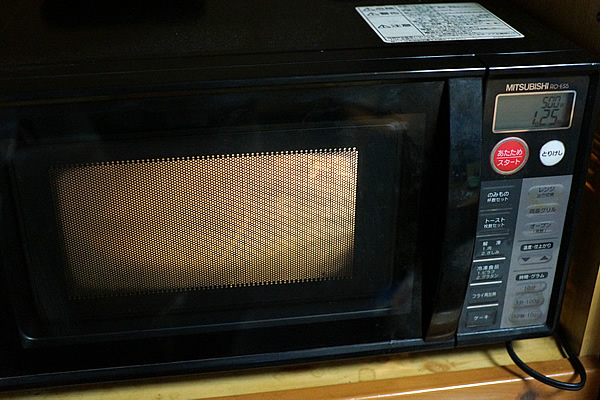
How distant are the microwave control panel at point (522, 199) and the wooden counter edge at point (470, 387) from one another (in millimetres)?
54

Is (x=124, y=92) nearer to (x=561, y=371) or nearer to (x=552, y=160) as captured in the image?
(x=552, y=160)

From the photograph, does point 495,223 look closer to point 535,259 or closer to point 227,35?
Answer: point 535,259

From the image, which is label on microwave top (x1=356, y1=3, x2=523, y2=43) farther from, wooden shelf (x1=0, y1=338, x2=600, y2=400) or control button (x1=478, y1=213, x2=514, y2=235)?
wooden shelf (x1=0, y1=338, x2=600, y2=400)

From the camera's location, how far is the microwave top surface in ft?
2.02

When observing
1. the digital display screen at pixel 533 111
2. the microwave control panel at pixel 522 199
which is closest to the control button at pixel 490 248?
the microwave control panel at pixel 522 199

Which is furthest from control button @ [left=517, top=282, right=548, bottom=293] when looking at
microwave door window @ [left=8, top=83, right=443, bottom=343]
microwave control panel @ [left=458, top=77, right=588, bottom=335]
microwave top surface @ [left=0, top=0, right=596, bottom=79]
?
microwave top surface @ [left=0, top=0, right=596, bottom=79]

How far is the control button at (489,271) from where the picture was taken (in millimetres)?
692

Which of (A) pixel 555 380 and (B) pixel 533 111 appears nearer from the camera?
(B) pixel 533 111

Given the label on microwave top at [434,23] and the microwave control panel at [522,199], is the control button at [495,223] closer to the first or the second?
the microwave control panel at [522,199]

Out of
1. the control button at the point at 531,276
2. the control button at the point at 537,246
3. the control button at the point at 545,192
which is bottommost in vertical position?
the control button at the point at 531,276

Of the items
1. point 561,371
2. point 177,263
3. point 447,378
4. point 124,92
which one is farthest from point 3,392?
point 561,371

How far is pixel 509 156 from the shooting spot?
25.3 inches

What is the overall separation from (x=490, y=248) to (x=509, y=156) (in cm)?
9

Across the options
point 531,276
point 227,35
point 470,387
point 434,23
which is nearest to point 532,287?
point 531,276
